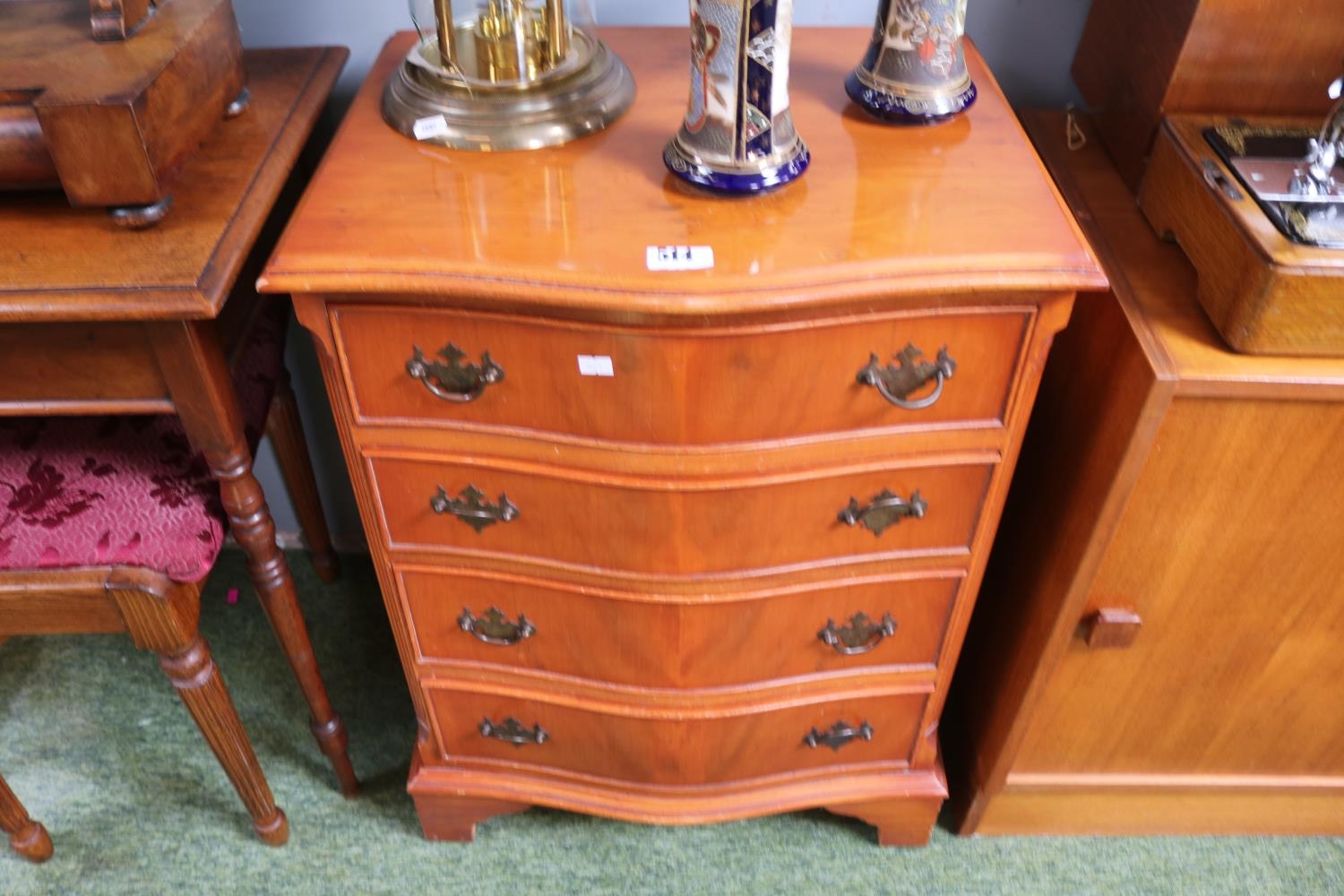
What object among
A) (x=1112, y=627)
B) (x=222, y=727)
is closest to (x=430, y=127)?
(x=222, y=727)

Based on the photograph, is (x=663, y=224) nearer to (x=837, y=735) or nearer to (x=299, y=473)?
(x=837, y=735)

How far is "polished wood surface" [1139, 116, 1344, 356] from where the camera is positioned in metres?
0.77

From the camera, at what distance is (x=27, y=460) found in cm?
103

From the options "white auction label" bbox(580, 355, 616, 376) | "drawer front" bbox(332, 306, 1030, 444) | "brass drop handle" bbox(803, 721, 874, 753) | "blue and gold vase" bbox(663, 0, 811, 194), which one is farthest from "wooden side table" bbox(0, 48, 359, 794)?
"brass drop handle" bbox(803, 721, 874, 753)

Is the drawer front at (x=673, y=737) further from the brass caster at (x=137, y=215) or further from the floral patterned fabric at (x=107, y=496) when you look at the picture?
the brass caster at (x=137, y=215)

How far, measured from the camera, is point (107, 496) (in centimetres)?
99

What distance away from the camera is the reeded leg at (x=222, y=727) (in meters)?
1.03

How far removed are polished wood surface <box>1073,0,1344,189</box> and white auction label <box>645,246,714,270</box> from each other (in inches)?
20.3

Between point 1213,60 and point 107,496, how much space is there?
1.15 meters

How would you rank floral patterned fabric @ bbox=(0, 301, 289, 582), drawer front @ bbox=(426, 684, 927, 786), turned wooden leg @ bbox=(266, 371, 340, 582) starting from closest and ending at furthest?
floral patterned fabric @ bbox=(0, 301, 289, 582) → drawer front @ bbox=(426, 684, 927, 786) → turned wooden leg @ bbox=(266, 371, 340, 582)

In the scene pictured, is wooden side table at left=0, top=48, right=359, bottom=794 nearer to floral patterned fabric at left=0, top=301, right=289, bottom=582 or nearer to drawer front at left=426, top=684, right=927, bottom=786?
floral patterned fabric at left=0, top=301, right=289, bottom=582

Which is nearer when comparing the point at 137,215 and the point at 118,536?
the point at 137,215

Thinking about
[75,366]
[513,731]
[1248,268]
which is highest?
[1248,268]

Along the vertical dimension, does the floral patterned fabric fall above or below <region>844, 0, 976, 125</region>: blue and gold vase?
below
